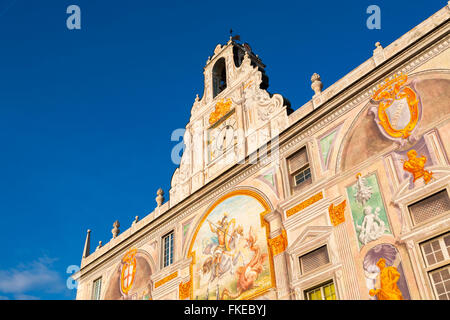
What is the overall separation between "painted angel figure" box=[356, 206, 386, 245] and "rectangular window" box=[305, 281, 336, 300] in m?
1.99

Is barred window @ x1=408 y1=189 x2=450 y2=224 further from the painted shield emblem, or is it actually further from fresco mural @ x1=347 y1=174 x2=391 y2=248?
the painted shield emblem

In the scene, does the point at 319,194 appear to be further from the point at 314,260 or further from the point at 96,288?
the point at 96,288

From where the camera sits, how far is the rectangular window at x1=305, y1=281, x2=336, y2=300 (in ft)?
54.3

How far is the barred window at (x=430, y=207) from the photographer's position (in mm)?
14789

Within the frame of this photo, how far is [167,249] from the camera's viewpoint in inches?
989

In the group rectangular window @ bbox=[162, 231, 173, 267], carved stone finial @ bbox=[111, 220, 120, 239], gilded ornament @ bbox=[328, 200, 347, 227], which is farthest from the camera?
carved stone finial @ bbox=[111, 220, 120, 239]

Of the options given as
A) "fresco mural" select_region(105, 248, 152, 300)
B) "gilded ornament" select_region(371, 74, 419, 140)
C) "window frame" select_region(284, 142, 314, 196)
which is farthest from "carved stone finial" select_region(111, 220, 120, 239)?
"gilded ornament" select_region(371, 74, 419, 140)

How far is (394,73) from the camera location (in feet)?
58.8

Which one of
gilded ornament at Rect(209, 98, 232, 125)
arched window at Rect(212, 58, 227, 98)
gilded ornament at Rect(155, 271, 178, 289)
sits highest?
arched window at Rect(212, 58, 227, 98)

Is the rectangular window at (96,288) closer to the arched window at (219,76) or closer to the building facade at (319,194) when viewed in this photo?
the building facade at (319,194)

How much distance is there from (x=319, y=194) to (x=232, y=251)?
4796 millimetres

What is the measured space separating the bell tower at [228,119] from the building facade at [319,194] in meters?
0.08
